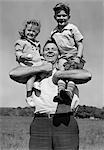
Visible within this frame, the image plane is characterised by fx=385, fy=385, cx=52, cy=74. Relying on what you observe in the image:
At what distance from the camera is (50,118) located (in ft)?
5.57

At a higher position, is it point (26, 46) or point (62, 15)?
point (62, 15)

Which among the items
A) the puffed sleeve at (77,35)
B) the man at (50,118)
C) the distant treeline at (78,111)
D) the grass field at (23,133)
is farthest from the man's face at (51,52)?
the grass field at (23,133)

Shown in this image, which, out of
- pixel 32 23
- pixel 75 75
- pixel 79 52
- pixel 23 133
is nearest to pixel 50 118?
pixel 75 75

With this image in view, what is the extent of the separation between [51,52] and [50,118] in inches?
11.6

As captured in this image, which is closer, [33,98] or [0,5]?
[33,98]

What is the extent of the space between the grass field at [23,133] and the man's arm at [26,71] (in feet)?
1.33

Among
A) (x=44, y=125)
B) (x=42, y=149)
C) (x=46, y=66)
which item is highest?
(x=46, y=66)

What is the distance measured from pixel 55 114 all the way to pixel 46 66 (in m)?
0.22

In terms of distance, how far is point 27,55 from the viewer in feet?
5.72

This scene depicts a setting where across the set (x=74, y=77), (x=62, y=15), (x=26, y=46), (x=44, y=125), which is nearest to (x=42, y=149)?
(x=44, y=125)

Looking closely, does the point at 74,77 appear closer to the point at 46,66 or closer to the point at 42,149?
the point at 46,66

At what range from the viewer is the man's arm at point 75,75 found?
1.66 meters

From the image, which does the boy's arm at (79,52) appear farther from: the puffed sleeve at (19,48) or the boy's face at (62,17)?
the puffed sleeve at (19,48)

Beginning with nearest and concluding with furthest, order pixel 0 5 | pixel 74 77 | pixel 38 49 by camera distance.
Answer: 1. pixel 74 77
2. pixel 38 49
3. pixel 0 5
